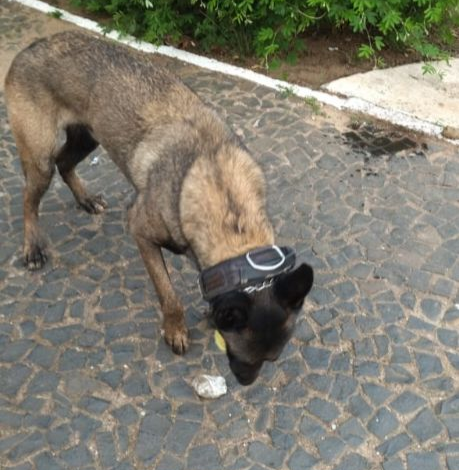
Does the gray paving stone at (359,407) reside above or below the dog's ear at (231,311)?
below

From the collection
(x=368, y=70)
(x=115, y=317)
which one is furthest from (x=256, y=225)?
(x=368, y=70)

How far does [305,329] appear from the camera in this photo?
4.79m

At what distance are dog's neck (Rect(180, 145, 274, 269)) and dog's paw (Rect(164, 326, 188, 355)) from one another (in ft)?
3.03

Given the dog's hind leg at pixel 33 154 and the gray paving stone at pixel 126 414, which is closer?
the gray paving stone at pixel 126 414

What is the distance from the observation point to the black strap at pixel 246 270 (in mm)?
3293

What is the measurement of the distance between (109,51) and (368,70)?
400 centimetres

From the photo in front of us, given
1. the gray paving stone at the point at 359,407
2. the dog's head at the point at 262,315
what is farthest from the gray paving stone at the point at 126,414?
the gray paving stone at the point at 359,407

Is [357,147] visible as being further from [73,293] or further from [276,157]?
[73,293]

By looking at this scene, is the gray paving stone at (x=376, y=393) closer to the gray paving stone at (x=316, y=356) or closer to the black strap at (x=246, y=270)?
the gray paving stone at (x=316, y=356)

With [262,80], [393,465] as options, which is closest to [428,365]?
[393,465]

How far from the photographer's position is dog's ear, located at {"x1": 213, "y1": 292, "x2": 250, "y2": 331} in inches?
127

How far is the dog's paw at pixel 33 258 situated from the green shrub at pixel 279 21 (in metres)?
3.91

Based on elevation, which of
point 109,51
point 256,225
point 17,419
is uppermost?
point 109,51

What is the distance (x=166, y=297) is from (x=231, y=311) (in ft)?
4.14
